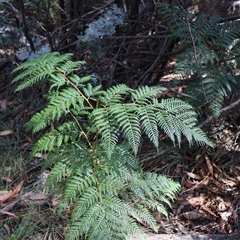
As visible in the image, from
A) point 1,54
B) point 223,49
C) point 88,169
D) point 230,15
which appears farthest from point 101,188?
point 1,54

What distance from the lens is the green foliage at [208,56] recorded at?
2750mm

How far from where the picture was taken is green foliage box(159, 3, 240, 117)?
2750mm

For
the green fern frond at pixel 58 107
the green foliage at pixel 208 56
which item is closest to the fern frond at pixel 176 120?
the green fern frond at pixel 58 107

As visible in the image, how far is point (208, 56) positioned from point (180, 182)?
0.88m

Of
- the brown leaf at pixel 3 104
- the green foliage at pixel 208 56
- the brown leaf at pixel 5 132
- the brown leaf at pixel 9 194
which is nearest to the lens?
the green foliage at pixel 208 56

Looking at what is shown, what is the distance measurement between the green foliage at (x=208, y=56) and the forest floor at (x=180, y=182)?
468 mm

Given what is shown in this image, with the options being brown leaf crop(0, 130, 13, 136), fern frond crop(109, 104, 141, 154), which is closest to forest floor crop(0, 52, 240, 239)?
brown leaf crop(0, 130, 13, 136)

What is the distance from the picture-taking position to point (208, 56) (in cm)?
278

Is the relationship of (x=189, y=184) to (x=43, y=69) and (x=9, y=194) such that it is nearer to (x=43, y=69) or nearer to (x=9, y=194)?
(x=9, y=194)

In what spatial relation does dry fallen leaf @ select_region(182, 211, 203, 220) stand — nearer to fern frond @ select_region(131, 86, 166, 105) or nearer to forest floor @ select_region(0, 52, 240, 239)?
forest floor @ select_region(0, 52, 240, 239)

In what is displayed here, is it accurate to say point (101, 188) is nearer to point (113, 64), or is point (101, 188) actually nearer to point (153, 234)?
point (153, 234)

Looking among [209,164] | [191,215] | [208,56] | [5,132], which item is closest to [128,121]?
[208,56]

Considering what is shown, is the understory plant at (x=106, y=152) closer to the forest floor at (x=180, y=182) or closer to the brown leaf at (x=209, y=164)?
the forest floor at (x=180, y=182)

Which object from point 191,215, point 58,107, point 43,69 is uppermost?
point 43,69
